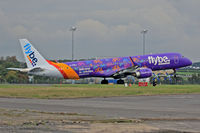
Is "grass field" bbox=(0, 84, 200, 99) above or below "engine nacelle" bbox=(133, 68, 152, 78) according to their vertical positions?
below

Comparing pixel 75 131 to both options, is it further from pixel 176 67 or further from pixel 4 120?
pixel 176 67

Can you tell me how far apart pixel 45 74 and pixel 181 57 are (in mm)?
23704

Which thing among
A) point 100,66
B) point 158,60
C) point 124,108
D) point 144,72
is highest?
point 158,60

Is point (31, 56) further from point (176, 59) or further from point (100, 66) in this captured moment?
point (176, 59)

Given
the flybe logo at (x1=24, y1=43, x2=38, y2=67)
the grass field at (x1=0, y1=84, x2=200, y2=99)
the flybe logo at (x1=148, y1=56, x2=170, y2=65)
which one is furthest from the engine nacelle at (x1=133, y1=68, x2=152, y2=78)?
the flybe logo at (x1=24, y1=43, x2=38, y2=67)

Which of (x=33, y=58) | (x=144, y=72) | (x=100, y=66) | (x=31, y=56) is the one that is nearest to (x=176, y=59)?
(x=144, y=72)

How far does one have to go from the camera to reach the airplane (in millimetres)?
63781

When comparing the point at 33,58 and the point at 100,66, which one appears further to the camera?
the point at 100,66

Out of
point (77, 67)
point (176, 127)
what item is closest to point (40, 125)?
point (176, 127)

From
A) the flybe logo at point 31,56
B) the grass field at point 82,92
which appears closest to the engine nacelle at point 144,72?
the grass field at point 82,92

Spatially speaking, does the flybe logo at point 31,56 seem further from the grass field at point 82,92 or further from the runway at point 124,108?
the runway at point 124,108

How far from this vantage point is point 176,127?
15.1 metres

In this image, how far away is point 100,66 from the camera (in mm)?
65812

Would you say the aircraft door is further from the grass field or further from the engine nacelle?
the grass field
